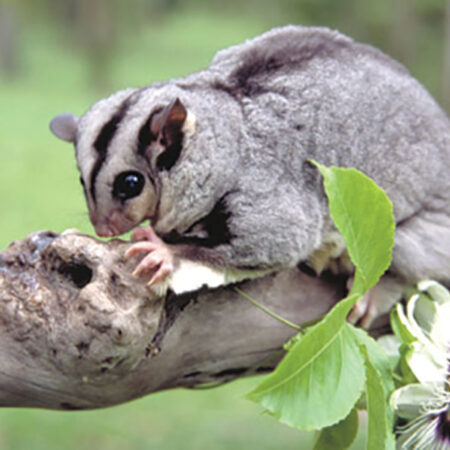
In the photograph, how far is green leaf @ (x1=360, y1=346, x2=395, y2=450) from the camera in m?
1.73

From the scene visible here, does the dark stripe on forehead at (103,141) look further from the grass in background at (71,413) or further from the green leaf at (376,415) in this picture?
the green leaf at (376,415)

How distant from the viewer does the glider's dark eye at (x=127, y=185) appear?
95.2 inches

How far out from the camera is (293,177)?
2564 millimetres

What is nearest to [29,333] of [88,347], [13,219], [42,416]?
[88,347]

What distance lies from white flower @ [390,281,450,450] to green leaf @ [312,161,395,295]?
0.30 metres

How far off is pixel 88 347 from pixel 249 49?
51.8 inches

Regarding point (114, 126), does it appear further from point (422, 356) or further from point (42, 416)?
point (42, 416)

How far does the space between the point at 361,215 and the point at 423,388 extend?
1.79 ft

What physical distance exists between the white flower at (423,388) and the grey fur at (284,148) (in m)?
0.51

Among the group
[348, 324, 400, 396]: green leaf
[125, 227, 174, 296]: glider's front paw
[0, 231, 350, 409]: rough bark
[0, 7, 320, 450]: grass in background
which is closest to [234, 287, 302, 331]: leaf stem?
[0, 231, 350, 409]: rough bark

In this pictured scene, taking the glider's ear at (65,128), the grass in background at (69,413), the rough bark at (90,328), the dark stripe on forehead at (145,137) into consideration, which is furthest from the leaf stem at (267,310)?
the glider's ear at (65,128)

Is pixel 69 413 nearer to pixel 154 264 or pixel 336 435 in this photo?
pixel 154 264

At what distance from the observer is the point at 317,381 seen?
1.73 metres

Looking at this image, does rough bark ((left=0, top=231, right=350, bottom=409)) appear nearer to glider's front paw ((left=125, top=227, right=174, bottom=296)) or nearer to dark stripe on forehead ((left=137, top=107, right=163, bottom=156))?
glider's front paw ((left=125, top=227, right=174, bottom=296))
